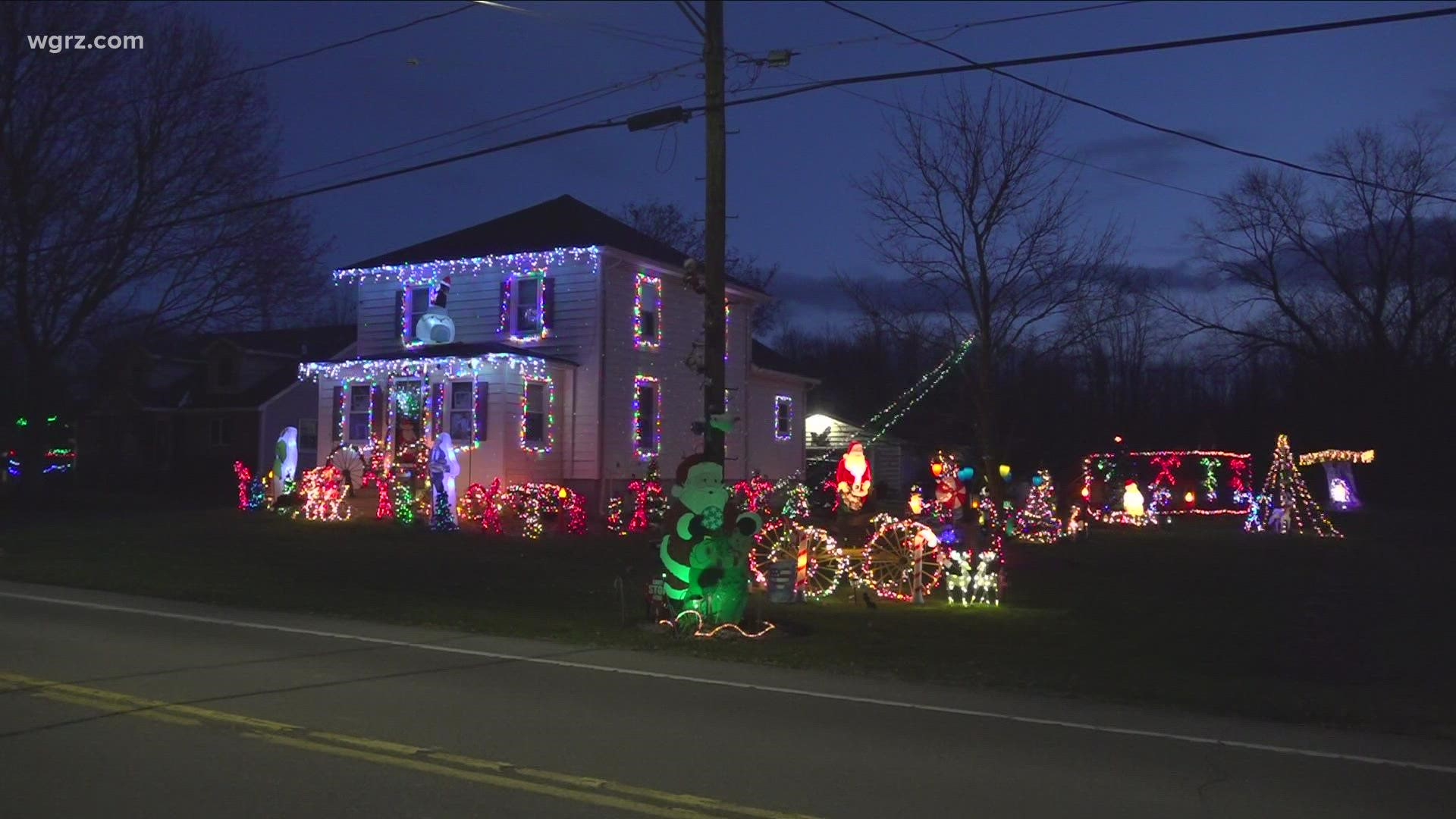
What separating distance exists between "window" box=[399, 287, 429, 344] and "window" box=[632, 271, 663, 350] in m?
5.06

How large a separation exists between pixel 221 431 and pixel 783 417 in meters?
21.2

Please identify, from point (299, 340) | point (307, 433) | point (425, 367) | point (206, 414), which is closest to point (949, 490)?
point (425, 367)

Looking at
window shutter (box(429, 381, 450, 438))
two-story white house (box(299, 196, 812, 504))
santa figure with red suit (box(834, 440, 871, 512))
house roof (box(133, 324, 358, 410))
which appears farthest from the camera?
house roof (box(133, 324, 358, 410))

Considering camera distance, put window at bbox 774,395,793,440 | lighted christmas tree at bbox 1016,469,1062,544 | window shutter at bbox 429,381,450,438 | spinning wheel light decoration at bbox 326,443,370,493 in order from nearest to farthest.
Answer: window shutter at bbox 429,381,450,438 < spinning wheel light decoration at bbox 326,443,370,493 < lighted christmas tree at bbox 1016,469,1062,544 < window at bbox 774,395,793,440

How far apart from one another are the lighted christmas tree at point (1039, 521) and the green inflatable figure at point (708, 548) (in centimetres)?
1639

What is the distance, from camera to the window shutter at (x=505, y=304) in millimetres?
29203

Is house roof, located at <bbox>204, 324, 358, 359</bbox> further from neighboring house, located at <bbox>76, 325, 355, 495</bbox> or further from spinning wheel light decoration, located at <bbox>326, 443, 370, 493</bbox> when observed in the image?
spinning wheel light decoration, located at <bbox>326, 443, 370, 493</bbox>

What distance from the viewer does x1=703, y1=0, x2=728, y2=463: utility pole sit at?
14.6m

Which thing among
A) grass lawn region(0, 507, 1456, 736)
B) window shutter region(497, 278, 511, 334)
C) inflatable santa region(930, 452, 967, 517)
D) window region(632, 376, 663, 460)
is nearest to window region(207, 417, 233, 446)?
grass lawn region(0, 507, 1456, 736)

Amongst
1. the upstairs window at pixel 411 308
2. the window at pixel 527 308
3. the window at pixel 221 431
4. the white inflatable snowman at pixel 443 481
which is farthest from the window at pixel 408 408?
the window at pixel 221 431

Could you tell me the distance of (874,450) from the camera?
178ft

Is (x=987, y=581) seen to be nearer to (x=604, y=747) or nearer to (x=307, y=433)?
(x=604, y=747)

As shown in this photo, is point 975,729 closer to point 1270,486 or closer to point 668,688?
point 668,688

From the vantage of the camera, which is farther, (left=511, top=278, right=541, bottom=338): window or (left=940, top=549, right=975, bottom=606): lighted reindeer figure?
(left=511, top=278, right=541, bottom=338): window
